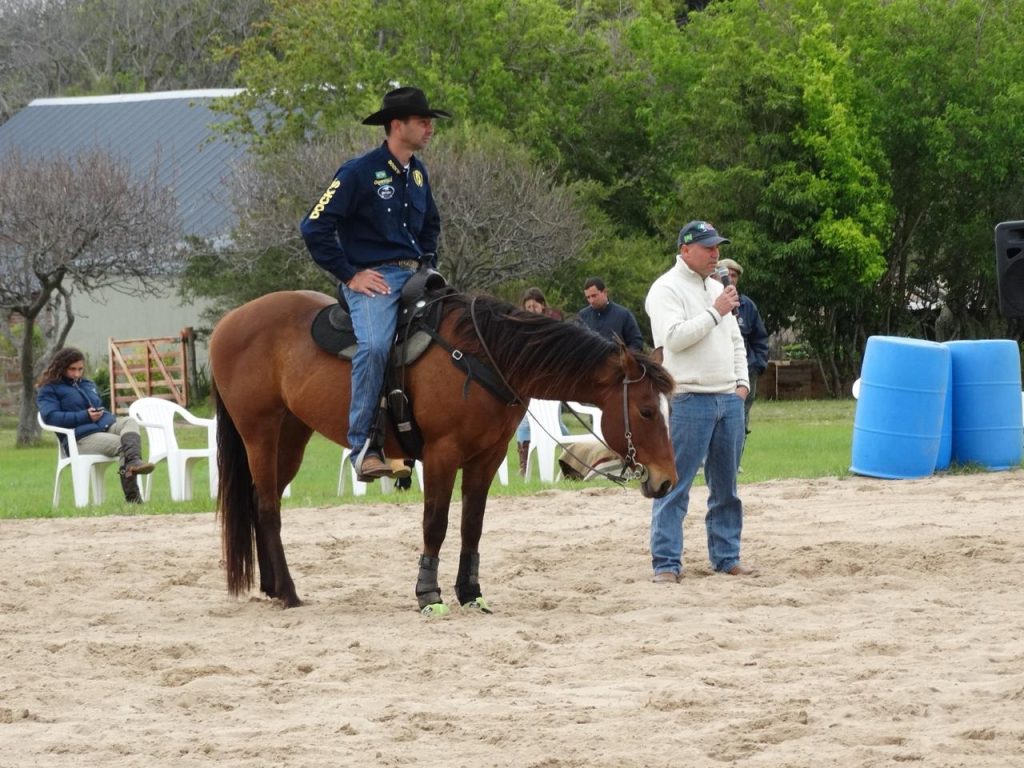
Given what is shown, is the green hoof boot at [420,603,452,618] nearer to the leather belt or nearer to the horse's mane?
the horse's mane

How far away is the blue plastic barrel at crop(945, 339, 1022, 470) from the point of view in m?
14.7

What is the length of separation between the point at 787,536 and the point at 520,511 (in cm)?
262

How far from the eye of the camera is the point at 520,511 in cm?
1237

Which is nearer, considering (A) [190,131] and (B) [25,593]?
(B) [25,593]

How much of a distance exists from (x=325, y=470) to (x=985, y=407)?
794 cm

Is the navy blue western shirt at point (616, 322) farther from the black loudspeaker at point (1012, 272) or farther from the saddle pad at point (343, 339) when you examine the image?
the black loudspeaker at point (1012, 272)

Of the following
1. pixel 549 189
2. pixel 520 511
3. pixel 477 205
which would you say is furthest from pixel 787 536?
pixel 549 189

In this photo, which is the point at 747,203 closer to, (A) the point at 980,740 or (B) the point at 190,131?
(B) the point at 190,131

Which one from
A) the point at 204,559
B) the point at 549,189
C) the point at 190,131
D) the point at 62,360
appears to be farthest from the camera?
the point at 190,131

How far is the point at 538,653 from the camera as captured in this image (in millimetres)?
6871

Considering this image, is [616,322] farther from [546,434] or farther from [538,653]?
[538,653]

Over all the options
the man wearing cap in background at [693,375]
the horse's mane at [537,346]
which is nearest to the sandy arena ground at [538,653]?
the man wearing cap in background at [693,375]

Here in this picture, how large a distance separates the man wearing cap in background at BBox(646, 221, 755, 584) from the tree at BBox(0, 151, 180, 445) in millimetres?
19426

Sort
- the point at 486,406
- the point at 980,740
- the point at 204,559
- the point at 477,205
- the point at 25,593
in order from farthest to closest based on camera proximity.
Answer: the point at 477,205 < the point at 204,559 < the point at 25,593 < the point at 486,406 < the point at 980,740
